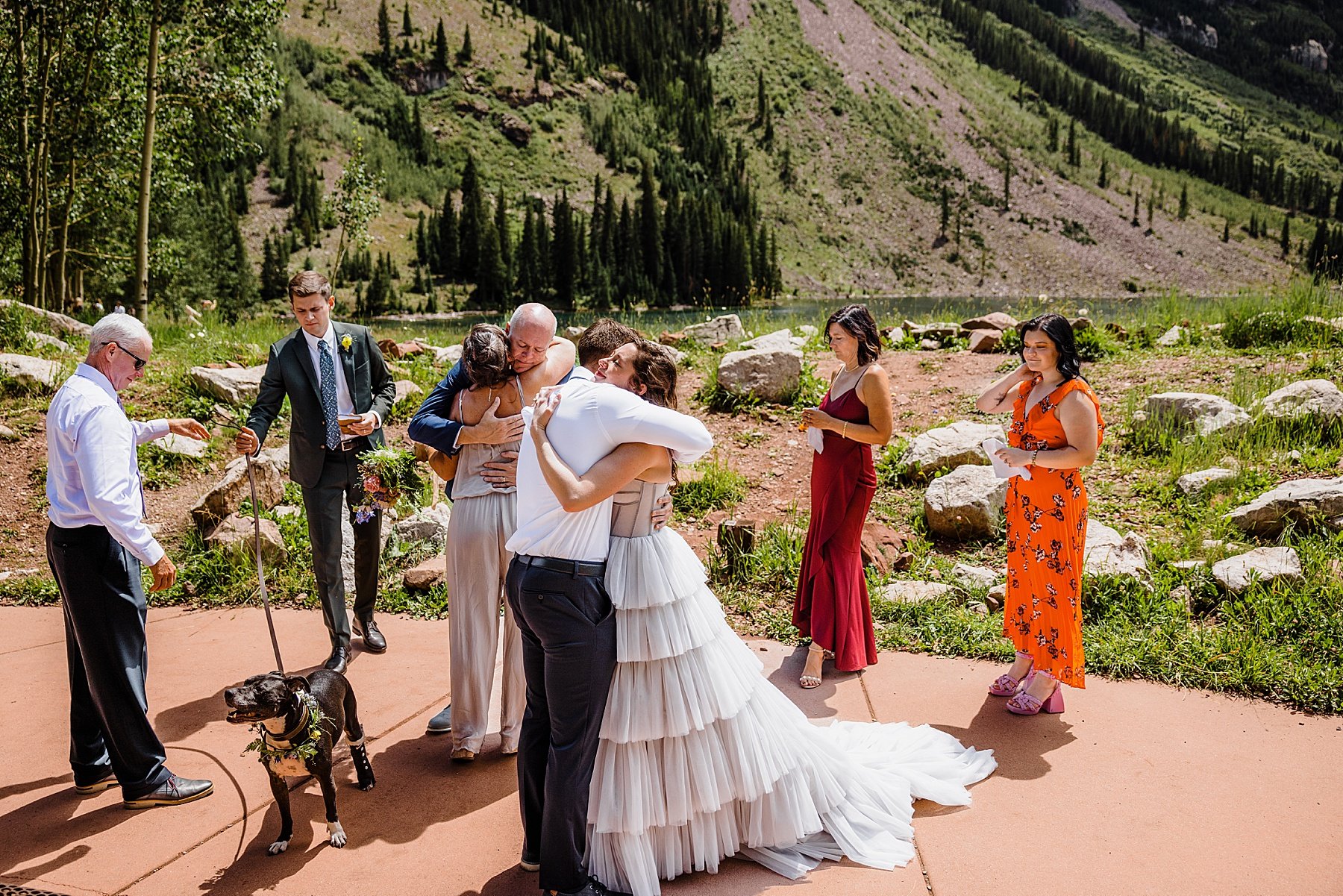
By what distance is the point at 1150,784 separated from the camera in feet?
12.3

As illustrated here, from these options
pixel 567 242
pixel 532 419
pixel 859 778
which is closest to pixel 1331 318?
pixel 859 778

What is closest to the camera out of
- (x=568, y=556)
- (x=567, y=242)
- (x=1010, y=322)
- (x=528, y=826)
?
(x=568, y=556)

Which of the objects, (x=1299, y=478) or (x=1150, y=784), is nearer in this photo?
(x=1150, y=784)

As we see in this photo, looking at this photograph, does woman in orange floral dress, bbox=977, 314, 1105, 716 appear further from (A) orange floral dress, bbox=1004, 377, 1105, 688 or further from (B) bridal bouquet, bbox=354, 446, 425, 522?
(B) bridal bouquet, bbox=354, 446, 425, 522

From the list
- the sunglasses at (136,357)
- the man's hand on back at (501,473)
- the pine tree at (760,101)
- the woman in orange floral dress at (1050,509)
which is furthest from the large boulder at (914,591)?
the pine tree at (760,101)

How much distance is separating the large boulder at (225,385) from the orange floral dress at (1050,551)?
8.44 meters

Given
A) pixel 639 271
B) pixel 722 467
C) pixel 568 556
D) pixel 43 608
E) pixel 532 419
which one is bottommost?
pixel 43 608

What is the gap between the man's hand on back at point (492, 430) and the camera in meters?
3.83

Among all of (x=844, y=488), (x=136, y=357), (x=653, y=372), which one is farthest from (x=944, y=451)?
(x=136, y=357)

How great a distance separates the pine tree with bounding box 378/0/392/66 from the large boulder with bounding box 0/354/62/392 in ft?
537

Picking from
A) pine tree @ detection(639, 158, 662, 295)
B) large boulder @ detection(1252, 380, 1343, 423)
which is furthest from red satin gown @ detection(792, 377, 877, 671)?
pine tree @ detection(639, 158, 662, 295)

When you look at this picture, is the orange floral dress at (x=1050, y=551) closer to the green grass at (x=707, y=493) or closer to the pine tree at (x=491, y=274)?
the green grass at (x=707, y=493)

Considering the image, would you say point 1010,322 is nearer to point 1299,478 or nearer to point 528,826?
point 1299,478

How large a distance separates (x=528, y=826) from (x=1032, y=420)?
316cm
